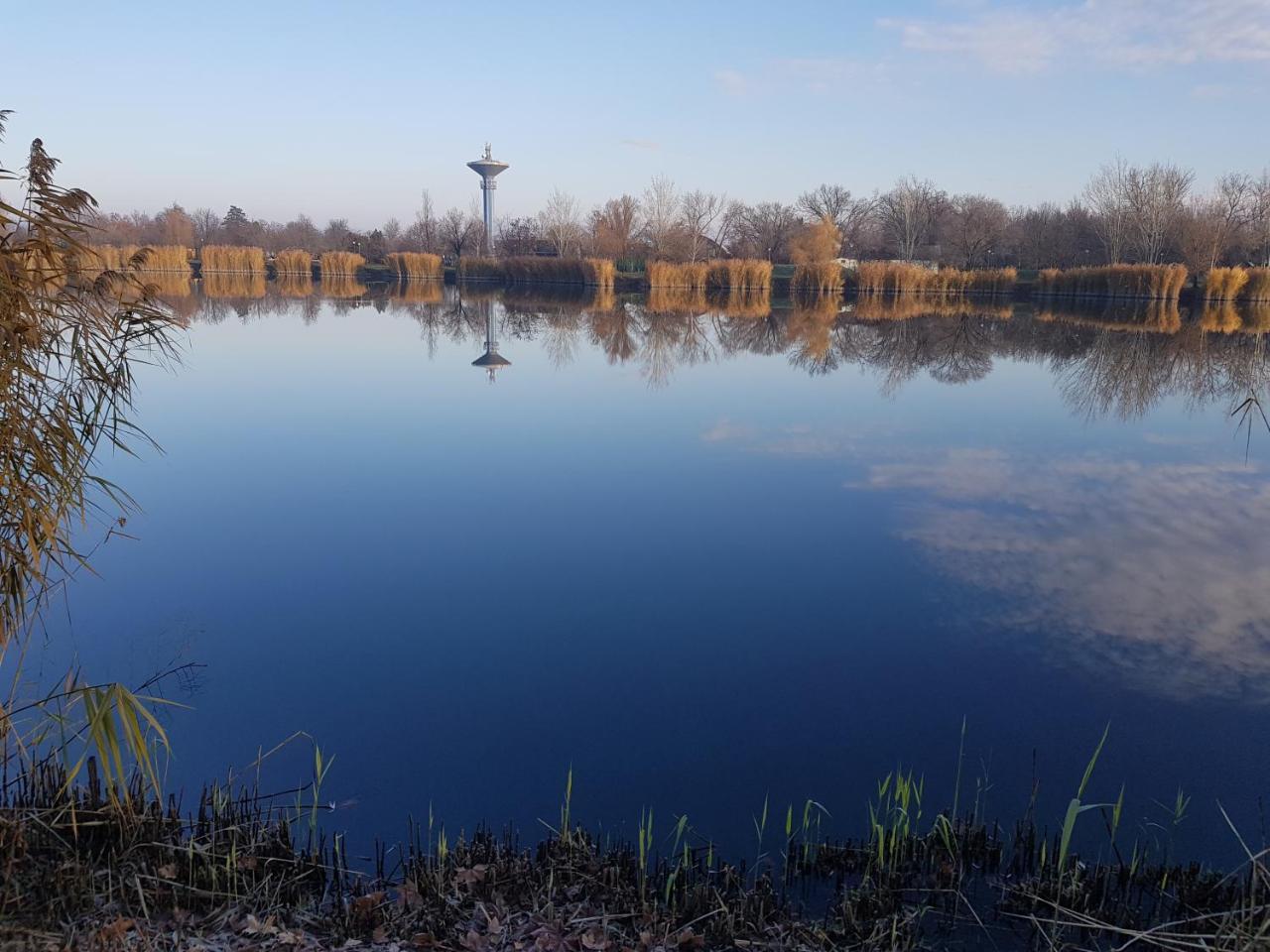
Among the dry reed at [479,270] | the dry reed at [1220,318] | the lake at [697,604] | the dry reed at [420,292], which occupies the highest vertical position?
the dry reed at [479,270]

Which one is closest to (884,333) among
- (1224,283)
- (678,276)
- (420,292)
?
(1224,283)

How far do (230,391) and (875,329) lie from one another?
11.3m

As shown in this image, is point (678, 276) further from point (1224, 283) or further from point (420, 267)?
point (1224, 283)

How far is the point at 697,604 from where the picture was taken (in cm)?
400

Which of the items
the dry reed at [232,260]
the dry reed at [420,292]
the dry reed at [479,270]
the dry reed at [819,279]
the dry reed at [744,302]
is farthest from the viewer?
the dry reed at [479,270]

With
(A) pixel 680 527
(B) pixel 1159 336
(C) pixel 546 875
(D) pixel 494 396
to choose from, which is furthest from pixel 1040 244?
(C) pixel 546 875

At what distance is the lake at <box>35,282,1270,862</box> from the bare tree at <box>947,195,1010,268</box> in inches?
1224

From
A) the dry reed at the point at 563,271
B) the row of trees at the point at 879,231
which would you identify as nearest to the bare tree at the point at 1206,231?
the row of trees at the point at 879,231

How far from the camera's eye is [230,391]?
9.48m

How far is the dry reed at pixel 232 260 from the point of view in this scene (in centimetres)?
3331

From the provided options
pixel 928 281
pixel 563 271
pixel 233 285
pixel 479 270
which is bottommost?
pixel 233 285

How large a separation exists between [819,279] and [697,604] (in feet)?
87.6

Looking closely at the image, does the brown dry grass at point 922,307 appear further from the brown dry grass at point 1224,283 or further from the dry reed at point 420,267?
the dry reed at point 420,267

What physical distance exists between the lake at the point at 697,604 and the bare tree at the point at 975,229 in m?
31.1
